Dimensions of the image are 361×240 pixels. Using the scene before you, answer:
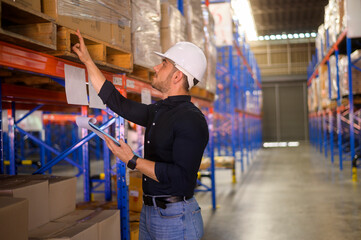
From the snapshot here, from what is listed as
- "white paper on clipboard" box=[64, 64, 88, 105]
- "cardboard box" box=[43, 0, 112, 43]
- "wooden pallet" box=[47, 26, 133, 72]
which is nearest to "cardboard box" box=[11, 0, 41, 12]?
"cardboard box" box=[43, 0, 112, 43]

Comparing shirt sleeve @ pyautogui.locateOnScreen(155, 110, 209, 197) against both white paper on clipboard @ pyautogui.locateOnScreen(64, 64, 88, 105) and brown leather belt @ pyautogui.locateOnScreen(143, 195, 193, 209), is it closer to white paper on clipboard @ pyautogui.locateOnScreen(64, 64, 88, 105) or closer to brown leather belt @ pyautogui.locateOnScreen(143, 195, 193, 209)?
brown leather belt @ pyautogui.locateOnScreen(143, 195, 193, 209)

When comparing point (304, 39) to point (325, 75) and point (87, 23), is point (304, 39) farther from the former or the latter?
point (87, 23)

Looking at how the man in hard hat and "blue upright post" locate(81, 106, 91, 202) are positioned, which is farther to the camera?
"blue upright post" locate(81, 106, 91, 202)

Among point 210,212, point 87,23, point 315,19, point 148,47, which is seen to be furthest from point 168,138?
point 315,19

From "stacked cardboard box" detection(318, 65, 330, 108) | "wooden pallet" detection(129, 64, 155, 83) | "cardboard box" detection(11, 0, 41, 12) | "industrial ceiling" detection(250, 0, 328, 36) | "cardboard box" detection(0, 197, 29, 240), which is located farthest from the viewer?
"industrial ceiling" detection(250, 0, 328, 36)

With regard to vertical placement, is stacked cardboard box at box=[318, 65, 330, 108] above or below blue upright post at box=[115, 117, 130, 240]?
above

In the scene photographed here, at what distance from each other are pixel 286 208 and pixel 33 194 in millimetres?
5304

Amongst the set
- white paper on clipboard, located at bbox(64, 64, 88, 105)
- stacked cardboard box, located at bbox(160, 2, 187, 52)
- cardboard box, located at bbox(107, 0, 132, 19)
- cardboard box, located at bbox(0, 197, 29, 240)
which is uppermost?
stacked cardboard box, located at bbox(160, 2, 187, 52)

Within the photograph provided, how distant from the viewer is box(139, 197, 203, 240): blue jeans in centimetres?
230

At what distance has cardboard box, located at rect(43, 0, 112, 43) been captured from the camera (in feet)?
7.58

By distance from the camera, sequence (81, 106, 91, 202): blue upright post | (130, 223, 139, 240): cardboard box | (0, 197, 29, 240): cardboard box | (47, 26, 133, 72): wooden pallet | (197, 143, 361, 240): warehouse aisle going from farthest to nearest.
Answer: (197, 143, 361, 240): warehouse aisle
(81, 106, 91, 202): blue upright post
(130, 223, 139, 240): cardboard box
(47, 26, 133, 72): wooden pallet
(0, 197, 29, 240): cardboard box

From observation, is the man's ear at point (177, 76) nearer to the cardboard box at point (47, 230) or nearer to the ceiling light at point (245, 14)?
the cardboard box at point (47, 230)

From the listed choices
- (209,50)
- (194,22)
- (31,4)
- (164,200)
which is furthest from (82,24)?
(209,50)

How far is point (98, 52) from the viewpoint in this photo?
9.36 ft
